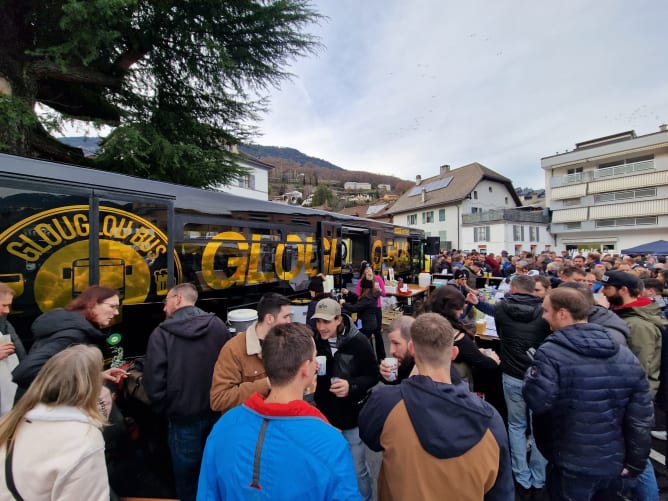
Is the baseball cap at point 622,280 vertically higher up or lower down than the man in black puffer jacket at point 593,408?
higher up

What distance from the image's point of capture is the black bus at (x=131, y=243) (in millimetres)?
2920

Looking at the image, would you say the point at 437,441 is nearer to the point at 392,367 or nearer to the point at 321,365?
the point at 392,367

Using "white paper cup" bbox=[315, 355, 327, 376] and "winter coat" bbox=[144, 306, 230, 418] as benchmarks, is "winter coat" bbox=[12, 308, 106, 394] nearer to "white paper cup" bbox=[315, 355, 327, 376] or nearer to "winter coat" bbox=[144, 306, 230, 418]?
"winter coat" bbox=[144, 306, 230, 418]

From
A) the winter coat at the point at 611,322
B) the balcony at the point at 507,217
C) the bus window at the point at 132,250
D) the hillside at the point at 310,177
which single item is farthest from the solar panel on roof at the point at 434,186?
the bus window at the point at 132,250

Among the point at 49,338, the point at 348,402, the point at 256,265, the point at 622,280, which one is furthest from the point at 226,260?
the point at 622,280

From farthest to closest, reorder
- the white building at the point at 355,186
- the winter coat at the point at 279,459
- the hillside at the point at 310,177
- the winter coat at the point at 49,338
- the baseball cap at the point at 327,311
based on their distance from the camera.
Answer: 1. the white building at the point at 355,186
2. the hillside at the point at 310,177
3. the baseball cap at the point at 327,311
4. the winter coat at the point at 49,338
5. the winter coat at the point at 279,459

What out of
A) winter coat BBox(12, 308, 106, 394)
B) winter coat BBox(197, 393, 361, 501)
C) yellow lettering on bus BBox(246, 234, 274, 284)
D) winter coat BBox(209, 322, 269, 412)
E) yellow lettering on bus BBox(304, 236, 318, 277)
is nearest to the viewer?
winter coat BBox(197, 393, 361, 501)

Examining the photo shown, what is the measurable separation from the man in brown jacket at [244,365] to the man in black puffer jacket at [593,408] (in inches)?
76.0

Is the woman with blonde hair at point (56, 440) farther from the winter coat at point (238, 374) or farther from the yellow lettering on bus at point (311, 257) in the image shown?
the yellow lettering on bus at point (311, 257)

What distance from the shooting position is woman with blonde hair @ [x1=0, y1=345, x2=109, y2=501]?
4.18 feet

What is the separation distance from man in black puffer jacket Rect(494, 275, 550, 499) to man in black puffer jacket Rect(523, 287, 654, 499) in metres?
0.93

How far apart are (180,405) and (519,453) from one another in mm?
3238

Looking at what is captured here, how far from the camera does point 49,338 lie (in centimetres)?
215

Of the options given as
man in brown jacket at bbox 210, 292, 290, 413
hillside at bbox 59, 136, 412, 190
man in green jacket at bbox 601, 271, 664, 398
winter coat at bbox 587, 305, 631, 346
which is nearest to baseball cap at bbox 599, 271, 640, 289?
man in green jacket at bbox 601, 271, 664, 398
